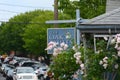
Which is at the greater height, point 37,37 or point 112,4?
point 112,4

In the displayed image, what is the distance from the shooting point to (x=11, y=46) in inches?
3775

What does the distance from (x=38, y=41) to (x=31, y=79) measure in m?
30.7

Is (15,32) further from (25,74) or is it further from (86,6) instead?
(86,6)

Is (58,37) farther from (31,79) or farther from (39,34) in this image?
(39,34)

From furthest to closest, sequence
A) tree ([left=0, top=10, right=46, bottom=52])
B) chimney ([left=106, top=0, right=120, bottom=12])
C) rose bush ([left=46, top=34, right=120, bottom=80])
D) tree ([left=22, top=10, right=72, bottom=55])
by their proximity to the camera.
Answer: tree ([left=0, top=10, right=46, bottom=52]) → tree ([left=22, top=10, right=72, bottom=55]) → chimney ([left=106, top=0, right=120, bottom=12]) → rose bush ([left=46, top=34, right=120, bottom=80])

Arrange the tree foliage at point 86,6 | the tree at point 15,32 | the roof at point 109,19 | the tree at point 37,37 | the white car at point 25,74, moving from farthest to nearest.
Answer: the tree at point 15,32 < the tree at point 37,37 < the white car at point 25,74 < the tree foliage at point 86,6 < the roof at point 109,19

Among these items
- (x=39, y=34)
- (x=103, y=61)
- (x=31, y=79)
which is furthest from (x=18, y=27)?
(x=103, y=61)

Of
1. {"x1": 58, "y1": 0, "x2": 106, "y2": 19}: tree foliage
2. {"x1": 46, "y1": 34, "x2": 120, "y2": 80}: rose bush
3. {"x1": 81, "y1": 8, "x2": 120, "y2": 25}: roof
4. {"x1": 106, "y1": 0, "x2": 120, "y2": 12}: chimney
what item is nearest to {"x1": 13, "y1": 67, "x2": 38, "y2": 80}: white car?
{"x1": 58, "y1": 0, "x2": 106, "y2": 19}: tree foliage

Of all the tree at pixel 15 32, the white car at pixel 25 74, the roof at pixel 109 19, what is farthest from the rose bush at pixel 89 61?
the tree at pixel 15 32

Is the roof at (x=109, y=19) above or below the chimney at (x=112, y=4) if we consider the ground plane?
above

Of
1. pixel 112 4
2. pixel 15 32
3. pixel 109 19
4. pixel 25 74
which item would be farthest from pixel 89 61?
pixel 15 32

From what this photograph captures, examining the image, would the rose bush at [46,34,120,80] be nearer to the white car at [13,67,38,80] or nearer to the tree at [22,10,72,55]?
the white car at [13,67,38,80]

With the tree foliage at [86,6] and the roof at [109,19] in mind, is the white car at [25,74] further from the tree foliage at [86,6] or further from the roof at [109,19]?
the roof at [109,19]

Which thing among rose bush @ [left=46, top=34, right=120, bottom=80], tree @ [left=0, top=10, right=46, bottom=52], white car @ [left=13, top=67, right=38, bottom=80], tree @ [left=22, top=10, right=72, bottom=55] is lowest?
tree @ [left=0, top=10, right=46, bottom=52]
